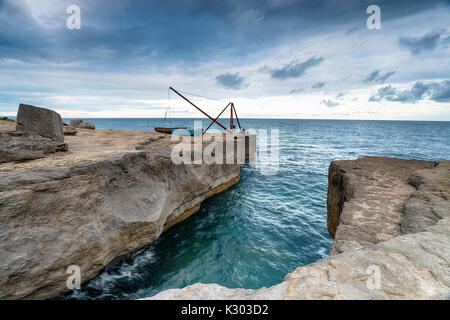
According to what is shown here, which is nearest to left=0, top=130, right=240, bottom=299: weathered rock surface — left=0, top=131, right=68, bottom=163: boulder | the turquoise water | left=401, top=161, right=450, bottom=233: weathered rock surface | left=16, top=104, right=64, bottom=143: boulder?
left=0, top=131, right=68, bottom=163: boulder

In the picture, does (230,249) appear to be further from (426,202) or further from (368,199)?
(426,202)

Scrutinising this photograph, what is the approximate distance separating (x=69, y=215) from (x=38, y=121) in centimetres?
392

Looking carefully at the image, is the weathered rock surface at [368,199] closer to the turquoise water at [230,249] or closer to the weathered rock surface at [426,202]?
the weathered rock surface at [426,202]

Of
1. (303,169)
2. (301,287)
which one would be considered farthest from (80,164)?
(303,169)

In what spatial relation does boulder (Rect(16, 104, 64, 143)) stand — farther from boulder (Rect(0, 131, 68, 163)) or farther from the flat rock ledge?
the flat rock ledge

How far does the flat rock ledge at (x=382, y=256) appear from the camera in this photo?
6.83ft

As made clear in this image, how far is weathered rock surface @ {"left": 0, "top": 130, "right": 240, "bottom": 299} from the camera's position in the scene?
4.66m

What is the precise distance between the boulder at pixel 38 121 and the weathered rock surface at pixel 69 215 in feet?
3.45

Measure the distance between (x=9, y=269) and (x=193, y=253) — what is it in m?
5.57

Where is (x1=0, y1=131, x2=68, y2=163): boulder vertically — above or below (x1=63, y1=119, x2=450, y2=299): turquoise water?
above

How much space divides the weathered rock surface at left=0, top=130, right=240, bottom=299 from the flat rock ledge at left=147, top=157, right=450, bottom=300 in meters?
4.32

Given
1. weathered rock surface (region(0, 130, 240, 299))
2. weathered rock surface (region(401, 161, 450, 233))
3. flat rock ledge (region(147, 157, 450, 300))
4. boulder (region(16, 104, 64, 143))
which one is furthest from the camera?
boulder (region(16, 104, 64, 143))

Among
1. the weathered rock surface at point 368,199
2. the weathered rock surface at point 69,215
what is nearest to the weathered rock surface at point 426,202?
the weathered rock surface at point 368,199

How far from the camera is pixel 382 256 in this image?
261cm
